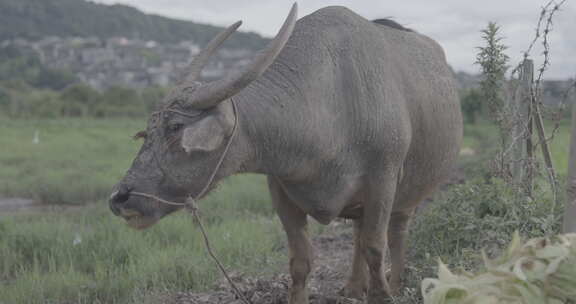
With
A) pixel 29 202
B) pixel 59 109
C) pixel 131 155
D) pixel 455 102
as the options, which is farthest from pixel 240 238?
pixel 59 109

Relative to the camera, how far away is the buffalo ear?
226 cm

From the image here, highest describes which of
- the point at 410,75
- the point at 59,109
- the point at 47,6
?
the point at 47,6

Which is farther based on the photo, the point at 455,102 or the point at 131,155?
the point at 131,155

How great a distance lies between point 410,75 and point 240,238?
7.97ft

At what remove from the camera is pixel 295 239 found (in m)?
3.17

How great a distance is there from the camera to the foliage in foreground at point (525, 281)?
1.43 metres

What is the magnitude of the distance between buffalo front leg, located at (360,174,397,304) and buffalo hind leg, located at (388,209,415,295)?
1.49ft

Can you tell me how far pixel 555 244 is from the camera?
4.98ft

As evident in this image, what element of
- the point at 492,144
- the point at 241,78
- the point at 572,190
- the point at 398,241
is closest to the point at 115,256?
the point at 398,241

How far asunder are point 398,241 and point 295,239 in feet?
2.59

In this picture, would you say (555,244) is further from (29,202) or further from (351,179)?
(29,202)

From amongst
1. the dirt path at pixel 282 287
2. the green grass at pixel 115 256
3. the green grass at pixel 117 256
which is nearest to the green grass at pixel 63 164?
the green grass at pixel 117 256

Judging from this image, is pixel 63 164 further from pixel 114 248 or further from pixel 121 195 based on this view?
pixel 121 195

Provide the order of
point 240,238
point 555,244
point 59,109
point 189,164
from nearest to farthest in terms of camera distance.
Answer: point 555,244, point 189,164, point 240,238, point 59,109
